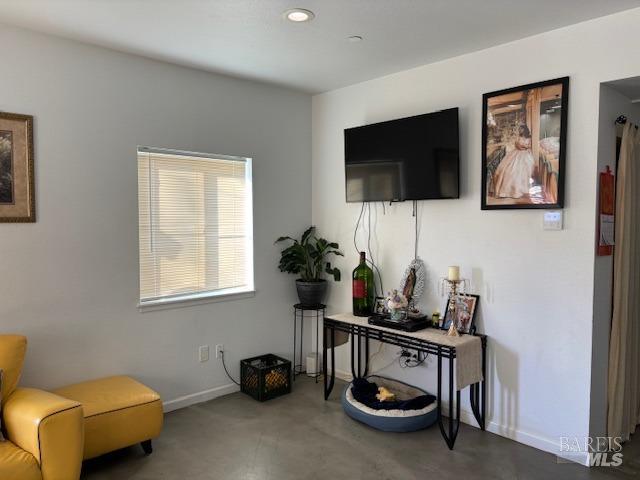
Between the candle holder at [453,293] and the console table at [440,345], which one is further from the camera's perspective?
the candle holder at [453,293]

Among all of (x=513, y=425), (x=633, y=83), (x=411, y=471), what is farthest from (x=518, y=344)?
(x=633, y=83)

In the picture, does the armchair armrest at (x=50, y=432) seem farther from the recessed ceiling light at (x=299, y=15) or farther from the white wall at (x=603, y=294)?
the white wall at (x=603, y=294)

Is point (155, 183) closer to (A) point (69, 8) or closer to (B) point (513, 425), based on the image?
(A) point (69, 8)

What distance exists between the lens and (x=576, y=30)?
279 cm

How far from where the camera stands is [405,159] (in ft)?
11.6

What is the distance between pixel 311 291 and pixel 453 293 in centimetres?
131

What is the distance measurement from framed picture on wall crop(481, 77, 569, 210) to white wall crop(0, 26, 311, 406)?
1.88 meters

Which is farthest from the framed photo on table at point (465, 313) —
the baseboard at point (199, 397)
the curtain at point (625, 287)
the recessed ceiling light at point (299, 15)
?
the recessed ceiling light at point (299, 15)

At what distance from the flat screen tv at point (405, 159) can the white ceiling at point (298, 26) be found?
1.57 ft

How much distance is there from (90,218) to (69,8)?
1272 millimetres

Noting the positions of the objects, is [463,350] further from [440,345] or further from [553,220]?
[553,220]

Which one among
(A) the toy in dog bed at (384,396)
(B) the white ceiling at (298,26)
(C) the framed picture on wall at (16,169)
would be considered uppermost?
(B) the white ceiling at (298,26)

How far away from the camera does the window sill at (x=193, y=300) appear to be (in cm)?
346

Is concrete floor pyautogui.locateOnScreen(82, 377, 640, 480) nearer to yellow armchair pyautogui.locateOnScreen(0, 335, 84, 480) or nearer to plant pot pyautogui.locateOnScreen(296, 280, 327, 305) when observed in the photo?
yellow armchair pyautogui.locateOnScreen(0, 335, 84, 480)
